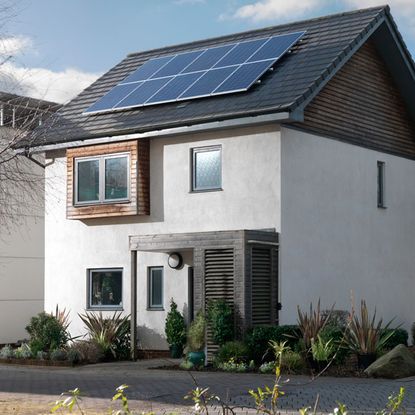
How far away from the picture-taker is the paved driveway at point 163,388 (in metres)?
13.3

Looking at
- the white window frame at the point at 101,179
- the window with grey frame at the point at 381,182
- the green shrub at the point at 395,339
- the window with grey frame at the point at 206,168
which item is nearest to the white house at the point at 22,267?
the white window frame at the point at 101,179

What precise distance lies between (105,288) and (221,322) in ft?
18.0

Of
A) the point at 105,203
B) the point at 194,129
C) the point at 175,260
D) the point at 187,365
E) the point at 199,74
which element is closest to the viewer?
the point at 187,365

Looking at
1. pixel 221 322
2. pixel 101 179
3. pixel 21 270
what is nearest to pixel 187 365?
pixel 221 322

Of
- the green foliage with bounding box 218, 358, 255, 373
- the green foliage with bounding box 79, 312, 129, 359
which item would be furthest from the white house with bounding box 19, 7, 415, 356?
the green foliage with bounding box 218, 358, 255, 373

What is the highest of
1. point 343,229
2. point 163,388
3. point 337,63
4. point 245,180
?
point 337,63

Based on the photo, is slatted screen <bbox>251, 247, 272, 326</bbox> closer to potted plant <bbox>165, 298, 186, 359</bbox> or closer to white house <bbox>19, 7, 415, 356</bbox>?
white house <bbox>19, 7, 415, 356</bbox>

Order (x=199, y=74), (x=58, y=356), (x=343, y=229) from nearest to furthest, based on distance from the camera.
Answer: (x=58, y=356), (x=343, y=229), (x=199, y=74)

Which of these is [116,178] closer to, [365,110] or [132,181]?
[132,181]

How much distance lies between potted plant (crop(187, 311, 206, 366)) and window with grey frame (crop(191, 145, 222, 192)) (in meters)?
3.90

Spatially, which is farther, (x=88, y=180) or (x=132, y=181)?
(x=88, y=180)

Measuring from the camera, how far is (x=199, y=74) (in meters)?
24.3

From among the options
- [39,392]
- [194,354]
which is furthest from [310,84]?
[39,392]

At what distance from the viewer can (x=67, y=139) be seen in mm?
24719
